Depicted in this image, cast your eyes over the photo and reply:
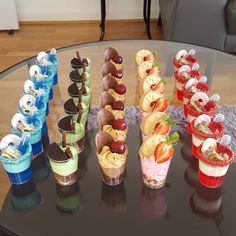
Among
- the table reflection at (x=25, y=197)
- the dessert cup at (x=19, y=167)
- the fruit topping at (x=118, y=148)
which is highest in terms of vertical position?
the fruit topping at (x=118, y=148)

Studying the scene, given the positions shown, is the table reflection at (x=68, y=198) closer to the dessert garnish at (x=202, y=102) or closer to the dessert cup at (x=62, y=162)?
the dessert cup at (x=62, y=162)

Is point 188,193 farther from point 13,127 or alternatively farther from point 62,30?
point 62,30

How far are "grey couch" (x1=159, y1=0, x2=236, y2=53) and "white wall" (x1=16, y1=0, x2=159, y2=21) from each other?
80 centimetres

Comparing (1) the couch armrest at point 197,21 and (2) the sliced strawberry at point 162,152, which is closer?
(2) the sliced strawberry at point 162,152

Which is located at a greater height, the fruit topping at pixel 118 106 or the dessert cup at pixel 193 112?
the fruit topping at pixel 118 106

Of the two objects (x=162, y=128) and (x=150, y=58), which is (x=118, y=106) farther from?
(x=150, y=58)

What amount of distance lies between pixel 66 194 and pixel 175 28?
59.1 inches

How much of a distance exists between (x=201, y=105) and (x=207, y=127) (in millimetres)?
133

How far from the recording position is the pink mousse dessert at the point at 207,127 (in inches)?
50.4

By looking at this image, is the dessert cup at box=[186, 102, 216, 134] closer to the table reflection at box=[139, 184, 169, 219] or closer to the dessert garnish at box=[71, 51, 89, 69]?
the table reflection at box=[139, 184, 169, 219]

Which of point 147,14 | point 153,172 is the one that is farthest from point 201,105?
point 147,14

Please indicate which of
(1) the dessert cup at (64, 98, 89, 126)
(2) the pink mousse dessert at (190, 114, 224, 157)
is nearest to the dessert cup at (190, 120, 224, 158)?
(2) the pink mousse dessert at (190, 114, 224, 157)

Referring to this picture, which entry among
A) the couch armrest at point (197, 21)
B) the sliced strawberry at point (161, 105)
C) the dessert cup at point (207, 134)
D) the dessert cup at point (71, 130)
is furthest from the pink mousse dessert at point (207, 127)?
the couch armrest at point (197, 21)

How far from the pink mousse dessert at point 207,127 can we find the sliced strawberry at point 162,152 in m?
0.20
